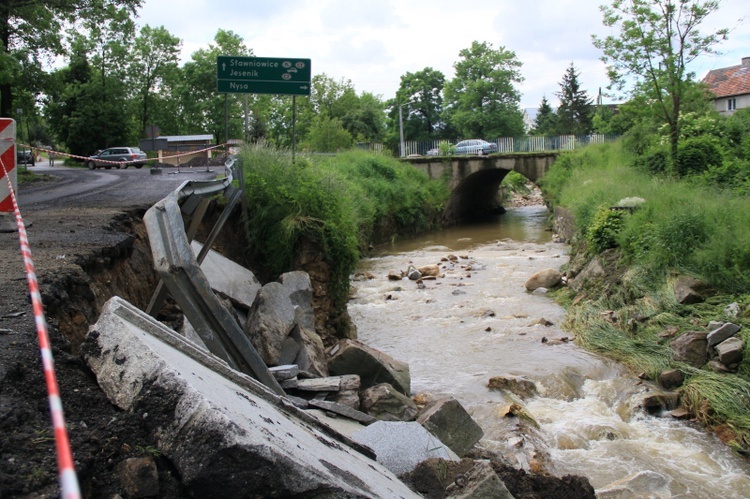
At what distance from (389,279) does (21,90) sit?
A: 17218mm

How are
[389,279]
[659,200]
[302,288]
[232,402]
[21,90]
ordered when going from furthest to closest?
[21,90]
[389,279]
[659,200]
[302,288]
[232,402]

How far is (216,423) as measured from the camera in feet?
8.94

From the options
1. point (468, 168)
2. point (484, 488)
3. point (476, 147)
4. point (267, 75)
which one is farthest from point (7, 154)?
point (476, 147)

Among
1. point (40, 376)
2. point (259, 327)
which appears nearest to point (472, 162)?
point (259, 327)

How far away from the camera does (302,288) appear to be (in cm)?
905

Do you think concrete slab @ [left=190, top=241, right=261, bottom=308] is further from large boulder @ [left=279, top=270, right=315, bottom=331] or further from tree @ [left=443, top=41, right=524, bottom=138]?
tree @ [left=443, top=41, right=524, bottom=138]

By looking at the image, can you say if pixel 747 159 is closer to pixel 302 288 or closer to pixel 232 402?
pixel 302 288

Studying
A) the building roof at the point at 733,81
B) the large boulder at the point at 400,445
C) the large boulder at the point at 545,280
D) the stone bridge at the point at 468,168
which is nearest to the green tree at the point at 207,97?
the stone bridge at the point at 468,168

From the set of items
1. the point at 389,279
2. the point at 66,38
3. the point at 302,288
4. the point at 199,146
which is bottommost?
the point at 389,279

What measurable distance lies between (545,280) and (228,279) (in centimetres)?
882

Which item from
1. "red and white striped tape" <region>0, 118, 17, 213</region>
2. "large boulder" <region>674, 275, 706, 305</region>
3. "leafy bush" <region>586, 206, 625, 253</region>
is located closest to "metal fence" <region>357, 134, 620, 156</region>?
"leafy bush" <region>586, 206, 625, 253</region>

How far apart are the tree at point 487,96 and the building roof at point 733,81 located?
61.1 feet

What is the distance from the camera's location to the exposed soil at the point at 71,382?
2590 millimetres

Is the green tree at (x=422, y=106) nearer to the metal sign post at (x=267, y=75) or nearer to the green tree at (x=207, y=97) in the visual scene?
the green tree at (x=207, y=97)
